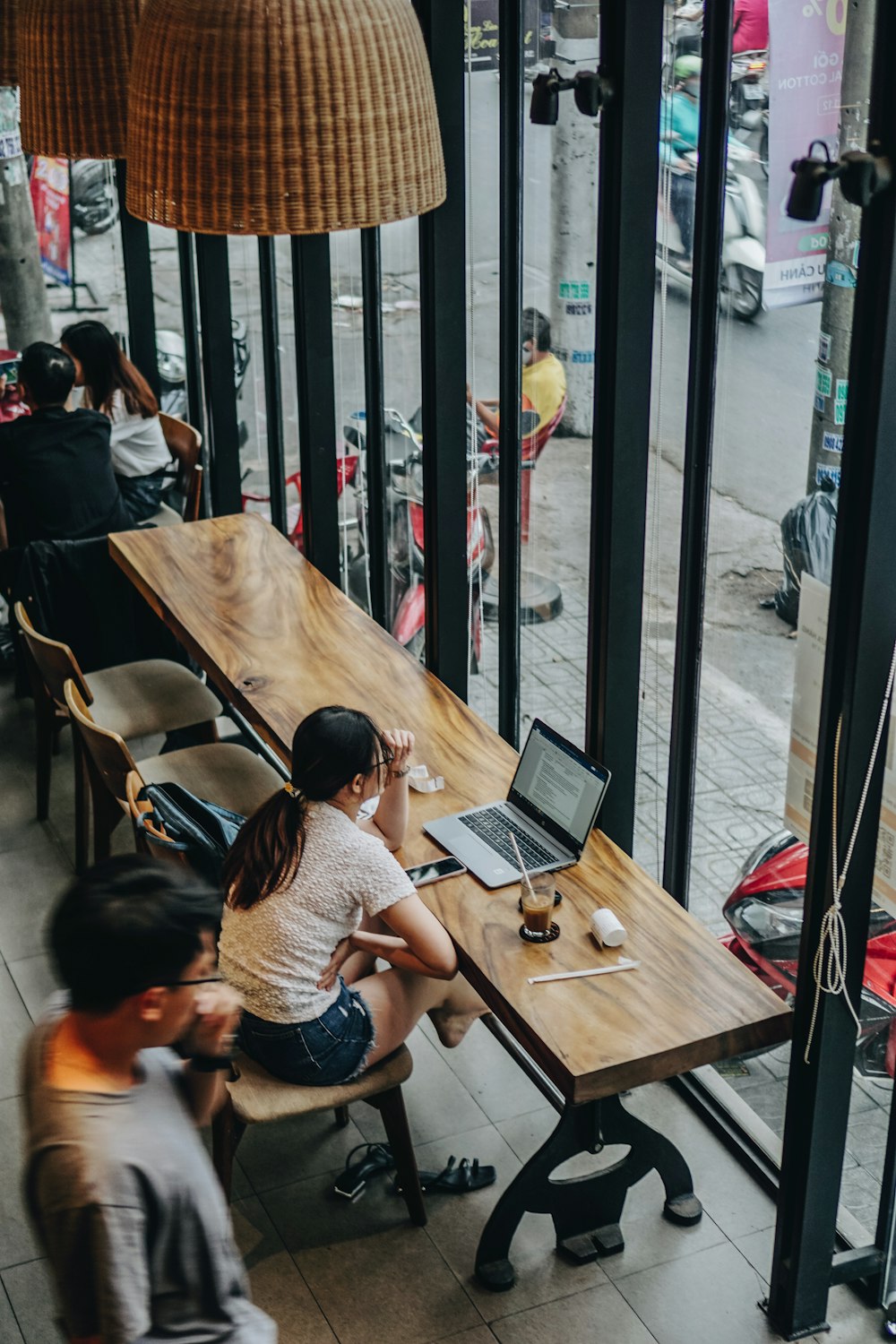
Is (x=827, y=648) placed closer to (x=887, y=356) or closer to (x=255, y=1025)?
(x=887, y=356)

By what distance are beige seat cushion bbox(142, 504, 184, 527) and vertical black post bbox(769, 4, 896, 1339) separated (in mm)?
3793

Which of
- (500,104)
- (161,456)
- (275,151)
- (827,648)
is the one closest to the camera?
(275,151)

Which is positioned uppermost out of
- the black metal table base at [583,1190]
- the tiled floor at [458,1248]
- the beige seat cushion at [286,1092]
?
the beige seat cushion at [286,1092]

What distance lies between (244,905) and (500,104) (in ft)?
6.82

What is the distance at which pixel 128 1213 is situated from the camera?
1957mm

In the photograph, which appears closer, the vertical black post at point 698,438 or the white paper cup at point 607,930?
the vertical black post at point 698,438

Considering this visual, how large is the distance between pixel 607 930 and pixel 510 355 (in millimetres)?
1623

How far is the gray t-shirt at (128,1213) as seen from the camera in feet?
6.39

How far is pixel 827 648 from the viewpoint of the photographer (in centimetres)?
267

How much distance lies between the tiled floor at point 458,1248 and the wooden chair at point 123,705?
1080mm

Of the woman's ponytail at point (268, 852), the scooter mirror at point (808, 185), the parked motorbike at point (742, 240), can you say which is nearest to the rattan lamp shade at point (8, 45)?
the parked motorbike at point (742, 240)

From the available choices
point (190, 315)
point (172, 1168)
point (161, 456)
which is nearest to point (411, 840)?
point (172, 1168)

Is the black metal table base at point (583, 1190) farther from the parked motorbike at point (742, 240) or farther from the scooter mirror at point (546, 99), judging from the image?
the scooter mirror at point (546, 99)

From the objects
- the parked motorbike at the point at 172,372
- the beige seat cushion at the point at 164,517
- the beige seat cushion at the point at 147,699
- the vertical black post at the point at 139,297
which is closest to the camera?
the beige seat cushion at the point at 147,699
